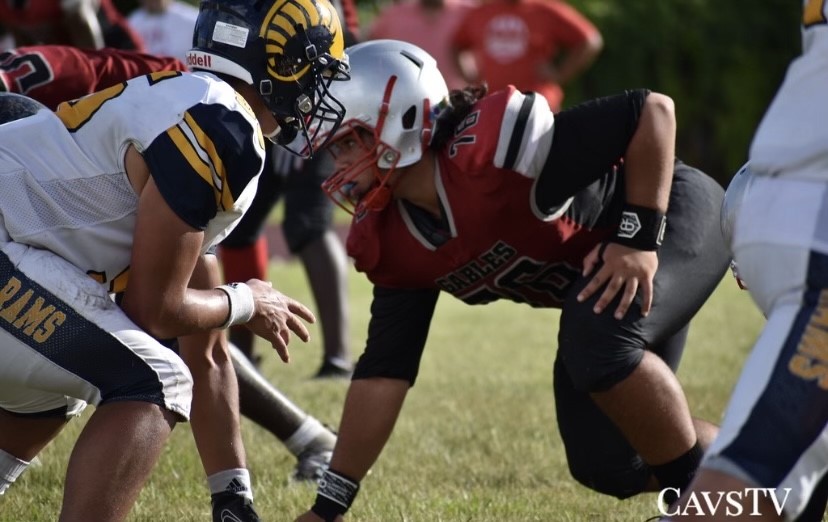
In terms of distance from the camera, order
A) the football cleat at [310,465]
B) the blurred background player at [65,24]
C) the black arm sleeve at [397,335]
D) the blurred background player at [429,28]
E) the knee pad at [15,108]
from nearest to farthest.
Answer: the knee pad at [15,108], the black arm sleeve at [397,335], the football cleat at [310,465], the blurred background player at [65,24], the blurred background player at [429,28]

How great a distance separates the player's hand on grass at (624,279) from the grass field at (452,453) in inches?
28.8

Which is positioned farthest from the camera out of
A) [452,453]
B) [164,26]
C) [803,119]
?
[164,26]

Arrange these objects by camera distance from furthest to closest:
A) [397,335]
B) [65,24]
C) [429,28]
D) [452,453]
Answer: [429,28]
[65,24]
[452,453]
[397,335]

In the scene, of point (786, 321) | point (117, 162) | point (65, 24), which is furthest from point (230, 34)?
point (65, 24)

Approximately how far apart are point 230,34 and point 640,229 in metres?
1.18

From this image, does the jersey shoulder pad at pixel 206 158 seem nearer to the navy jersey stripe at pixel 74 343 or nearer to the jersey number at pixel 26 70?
the navy jersey stripe at pixel 74 343

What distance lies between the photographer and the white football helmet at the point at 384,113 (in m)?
3.55

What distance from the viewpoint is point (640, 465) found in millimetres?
3654

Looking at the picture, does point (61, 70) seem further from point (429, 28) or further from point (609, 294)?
point (429, 28)

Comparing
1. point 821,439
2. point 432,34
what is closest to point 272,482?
point 821,439

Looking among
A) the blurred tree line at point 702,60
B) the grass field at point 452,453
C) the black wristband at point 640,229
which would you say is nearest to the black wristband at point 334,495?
the grass field at point 452,453

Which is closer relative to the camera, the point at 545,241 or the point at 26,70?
the point at 545,241

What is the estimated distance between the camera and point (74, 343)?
9.00ft

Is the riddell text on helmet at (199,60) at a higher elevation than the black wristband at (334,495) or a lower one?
higher
